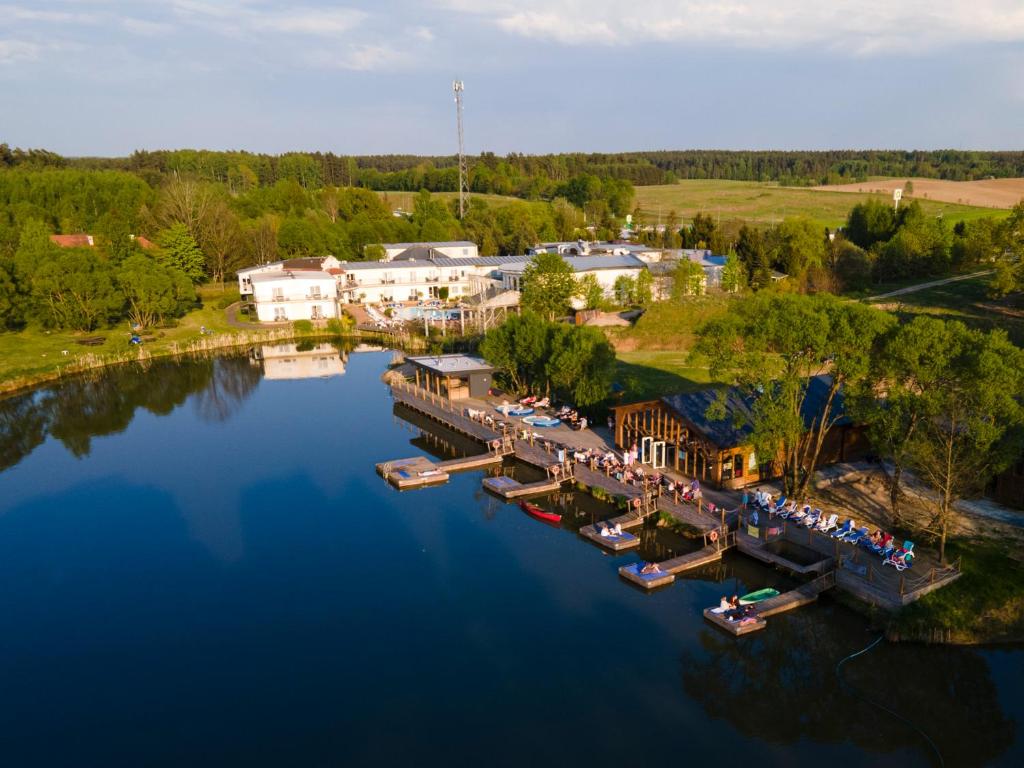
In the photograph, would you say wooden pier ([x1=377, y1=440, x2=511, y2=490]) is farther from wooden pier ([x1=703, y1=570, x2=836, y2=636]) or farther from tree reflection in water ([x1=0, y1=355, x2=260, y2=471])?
tree reflection in water ([x1=0, y1=355, x2=260, y2=471])

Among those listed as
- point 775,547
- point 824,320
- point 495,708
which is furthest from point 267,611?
point 824,320

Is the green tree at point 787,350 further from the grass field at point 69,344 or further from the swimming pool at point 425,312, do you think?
the grass field at point 69,344

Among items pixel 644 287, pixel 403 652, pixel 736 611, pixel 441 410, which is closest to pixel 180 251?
pixel 644 287

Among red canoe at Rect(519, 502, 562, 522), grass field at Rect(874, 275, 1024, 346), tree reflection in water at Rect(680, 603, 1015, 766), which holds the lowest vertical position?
tree reflection in water at Rect(680, 603, 1015, 766)

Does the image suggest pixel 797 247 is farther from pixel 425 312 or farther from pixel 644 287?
pixel 425 312

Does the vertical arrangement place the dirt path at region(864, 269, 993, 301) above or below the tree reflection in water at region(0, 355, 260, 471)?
above

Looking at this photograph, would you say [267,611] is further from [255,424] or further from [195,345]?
[195,345]

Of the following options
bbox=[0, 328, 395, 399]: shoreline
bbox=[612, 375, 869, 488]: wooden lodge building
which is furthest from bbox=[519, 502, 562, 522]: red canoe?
bbox=[0, 328, 395, 399]: shoreline
